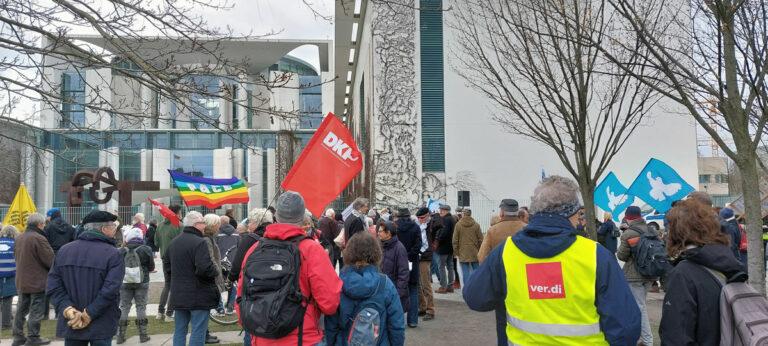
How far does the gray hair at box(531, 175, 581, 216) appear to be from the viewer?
3254 millimetres

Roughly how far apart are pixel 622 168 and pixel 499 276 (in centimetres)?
2646

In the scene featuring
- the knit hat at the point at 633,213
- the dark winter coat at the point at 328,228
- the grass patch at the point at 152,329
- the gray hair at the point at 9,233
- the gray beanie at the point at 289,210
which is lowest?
the grass patch at the point at 152,329

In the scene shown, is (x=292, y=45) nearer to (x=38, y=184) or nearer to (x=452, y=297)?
(x=38, y=184)

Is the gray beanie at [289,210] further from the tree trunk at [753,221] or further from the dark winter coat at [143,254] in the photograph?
the dark winter coat at [143,254]

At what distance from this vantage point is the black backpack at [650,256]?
695 cm

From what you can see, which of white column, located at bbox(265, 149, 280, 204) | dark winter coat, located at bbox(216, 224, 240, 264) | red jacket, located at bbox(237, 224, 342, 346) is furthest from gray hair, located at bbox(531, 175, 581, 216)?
white column, located at bbox(265, 149, 280, 204)

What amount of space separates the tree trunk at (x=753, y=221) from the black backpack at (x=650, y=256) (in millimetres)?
1235

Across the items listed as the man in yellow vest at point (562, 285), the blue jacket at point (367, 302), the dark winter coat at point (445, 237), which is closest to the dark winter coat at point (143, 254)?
the blue jacket at point (367, 302)

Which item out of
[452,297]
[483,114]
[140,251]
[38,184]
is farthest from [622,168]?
[38,184]

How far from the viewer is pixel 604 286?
9.90 ft

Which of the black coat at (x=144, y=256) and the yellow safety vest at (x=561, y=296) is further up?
the yellow safety vest at (x=561, y=296)

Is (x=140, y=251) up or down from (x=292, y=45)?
down

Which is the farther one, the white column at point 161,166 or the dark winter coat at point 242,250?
the white column at point 161,166

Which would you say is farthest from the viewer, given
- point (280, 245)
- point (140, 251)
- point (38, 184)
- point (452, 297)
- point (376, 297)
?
point (38, 184)
